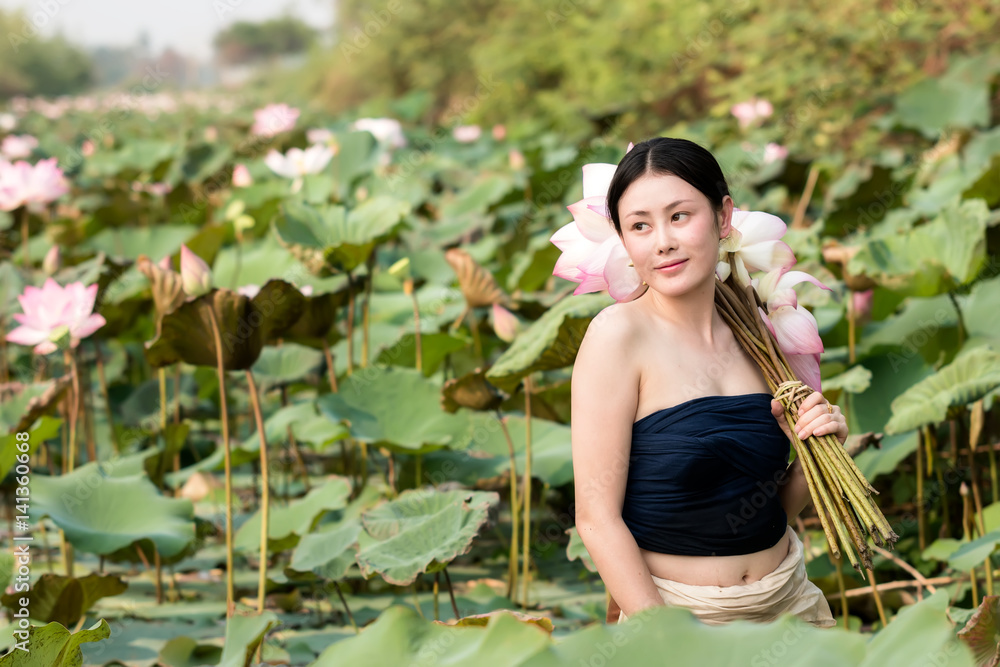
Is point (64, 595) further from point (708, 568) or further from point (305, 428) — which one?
point (708, 568)

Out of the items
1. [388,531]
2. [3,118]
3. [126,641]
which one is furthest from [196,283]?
[3,118]

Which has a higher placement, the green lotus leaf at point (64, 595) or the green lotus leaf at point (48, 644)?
the green lotus leaf at point (48, 644)

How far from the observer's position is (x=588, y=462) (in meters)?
0.98

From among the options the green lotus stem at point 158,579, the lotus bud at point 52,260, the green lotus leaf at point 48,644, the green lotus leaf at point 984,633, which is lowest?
the green lotus stem at point 158,579

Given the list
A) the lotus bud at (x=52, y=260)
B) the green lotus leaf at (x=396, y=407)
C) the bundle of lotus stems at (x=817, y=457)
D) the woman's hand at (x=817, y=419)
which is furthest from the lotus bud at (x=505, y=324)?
the lotus bud at (x=52, y=260)

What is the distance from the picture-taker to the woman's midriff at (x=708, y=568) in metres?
1.02

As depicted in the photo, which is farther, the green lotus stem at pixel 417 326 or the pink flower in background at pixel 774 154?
the pink flower in background at pixel 774 154

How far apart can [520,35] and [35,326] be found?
9.47 metres

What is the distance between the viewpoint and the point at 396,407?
2020mm

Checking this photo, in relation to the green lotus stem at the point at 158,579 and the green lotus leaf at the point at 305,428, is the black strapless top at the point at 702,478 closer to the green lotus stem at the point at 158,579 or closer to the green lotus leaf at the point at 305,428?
the green lotus leaf at the point at 305,428

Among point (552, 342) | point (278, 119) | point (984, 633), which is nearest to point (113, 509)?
point (552, 342)

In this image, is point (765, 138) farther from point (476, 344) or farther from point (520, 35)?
point (520, 35)

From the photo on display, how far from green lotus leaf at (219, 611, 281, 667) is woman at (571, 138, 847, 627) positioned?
40 cm

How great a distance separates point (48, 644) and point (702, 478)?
0.75 metres
